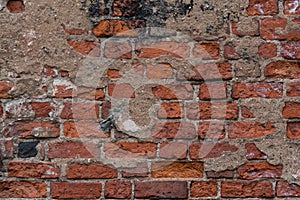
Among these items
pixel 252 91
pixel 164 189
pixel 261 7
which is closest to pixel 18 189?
pixel 164 189

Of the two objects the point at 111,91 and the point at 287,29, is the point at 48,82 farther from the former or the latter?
the point at 287,29

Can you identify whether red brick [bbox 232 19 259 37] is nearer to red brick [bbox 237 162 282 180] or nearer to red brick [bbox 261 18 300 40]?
red brick [bbox 261 18 300 40]

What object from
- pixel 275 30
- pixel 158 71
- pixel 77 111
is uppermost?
pixel 275 30

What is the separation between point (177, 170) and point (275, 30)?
72 centimetres

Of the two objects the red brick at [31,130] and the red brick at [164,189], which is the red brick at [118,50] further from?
the red brick at [164,189]

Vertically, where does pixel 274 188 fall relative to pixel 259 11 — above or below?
below

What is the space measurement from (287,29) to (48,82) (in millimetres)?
1021

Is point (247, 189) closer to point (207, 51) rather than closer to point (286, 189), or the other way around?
point (286, 189)

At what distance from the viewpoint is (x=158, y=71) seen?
72.8 inches

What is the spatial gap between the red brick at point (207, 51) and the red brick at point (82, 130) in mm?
514

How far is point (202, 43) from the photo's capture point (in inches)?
72.9

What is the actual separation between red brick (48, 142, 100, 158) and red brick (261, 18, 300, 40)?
0.86m

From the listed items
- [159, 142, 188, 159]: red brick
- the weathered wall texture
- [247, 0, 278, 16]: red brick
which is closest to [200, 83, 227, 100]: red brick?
the weathered wall texture

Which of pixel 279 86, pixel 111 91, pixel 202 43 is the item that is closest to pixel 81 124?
pixel 111 91
